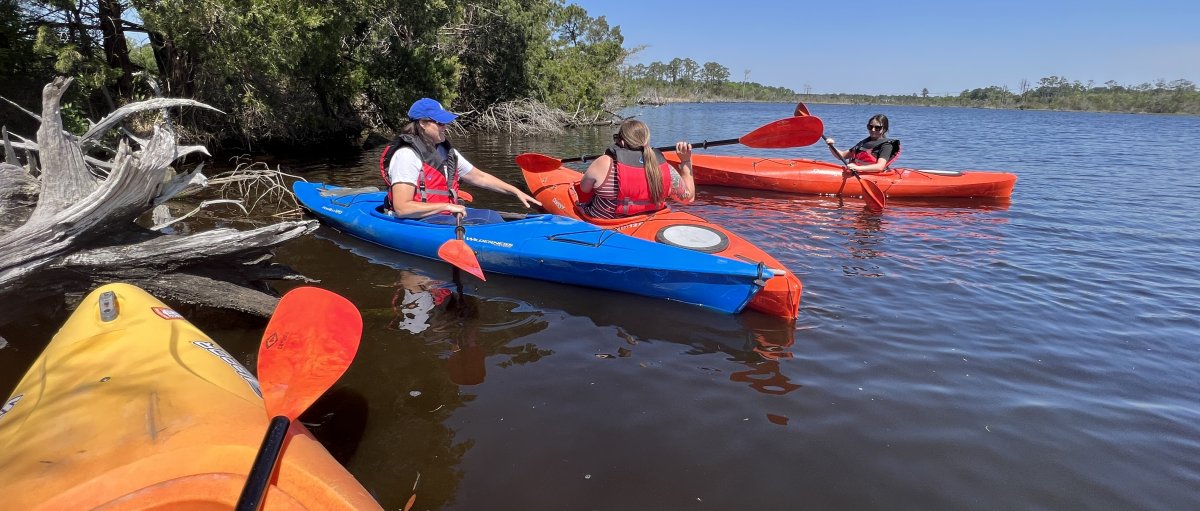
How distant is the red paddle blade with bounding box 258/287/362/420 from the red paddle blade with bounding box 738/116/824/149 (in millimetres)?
4911

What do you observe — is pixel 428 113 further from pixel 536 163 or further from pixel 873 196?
pixel 873 196

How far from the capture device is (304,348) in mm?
2211

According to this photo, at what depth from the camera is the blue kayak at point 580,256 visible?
4.07m

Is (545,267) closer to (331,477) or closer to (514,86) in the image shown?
(331,477)

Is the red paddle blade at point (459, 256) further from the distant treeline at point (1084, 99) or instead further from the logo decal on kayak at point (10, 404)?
the distant treeline at point (1084, 99)

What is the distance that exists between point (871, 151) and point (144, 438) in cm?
955

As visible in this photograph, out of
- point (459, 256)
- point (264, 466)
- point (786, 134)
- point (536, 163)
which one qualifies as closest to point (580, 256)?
point (459, 256)

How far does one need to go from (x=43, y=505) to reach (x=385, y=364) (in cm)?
207

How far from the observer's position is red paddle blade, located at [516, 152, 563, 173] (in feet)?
23.6

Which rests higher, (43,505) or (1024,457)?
(43,505)

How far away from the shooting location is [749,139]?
20.7 ft

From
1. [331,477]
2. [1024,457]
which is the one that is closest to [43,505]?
[331,477]

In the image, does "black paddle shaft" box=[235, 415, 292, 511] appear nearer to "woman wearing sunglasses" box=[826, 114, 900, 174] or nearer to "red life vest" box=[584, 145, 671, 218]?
"red life vest" box=[584, 145, 671, 218]

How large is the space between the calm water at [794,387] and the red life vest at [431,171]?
2.28ft
